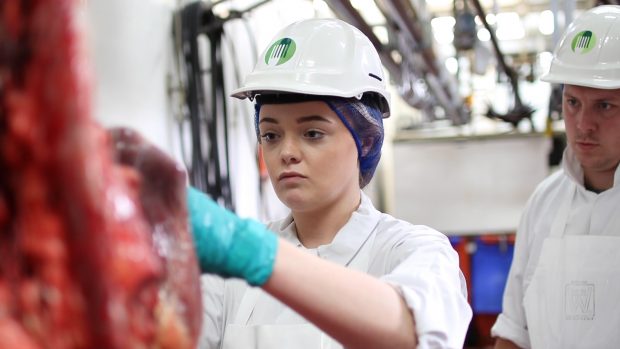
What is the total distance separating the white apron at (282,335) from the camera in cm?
138

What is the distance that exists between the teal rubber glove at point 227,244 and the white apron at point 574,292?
5.14 ft

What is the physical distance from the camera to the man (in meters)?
2.09

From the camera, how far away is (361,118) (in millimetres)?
1457

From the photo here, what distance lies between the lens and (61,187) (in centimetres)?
51

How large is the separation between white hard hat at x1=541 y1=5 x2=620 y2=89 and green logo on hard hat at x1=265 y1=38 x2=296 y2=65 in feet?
3.33

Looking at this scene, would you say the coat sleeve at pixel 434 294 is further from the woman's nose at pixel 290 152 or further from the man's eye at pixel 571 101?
the man's eye at pixel 571 101

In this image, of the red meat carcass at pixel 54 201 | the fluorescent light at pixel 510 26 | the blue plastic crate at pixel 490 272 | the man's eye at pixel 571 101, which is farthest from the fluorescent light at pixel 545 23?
the red meat carcass at pixel 54 201

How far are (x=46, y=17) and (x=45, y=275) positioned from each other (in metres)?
0.18

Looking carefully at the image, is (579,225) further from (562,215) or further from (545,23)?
(545,23)

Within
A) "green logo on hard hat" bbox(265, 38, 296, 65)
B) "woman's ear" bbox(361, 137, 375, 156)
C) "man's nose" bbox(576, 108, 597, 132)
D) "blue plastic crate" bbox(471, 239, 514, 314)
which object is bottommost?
"blue plastic crate" bbox(471, 239, 514, 314)

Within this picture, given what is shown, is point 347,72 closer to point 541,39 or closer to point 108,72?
point 108,72

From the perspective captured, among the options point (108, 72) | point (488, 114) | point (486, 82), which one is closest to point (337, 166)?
point (108, 72)

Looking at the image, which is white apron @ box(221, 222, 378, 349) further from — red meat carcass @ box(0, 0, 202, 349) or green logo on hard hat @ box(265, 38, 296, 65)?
red meat carcass @ box(0, 0, 202, 349)

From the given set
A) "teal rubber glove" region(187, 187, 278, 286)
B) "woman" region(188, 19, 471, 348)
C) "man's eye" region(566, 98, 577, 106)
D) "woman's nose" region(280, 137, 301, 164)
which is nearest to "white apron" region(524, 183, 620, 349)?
"man's eye" region(566, 98, 577, 106)
